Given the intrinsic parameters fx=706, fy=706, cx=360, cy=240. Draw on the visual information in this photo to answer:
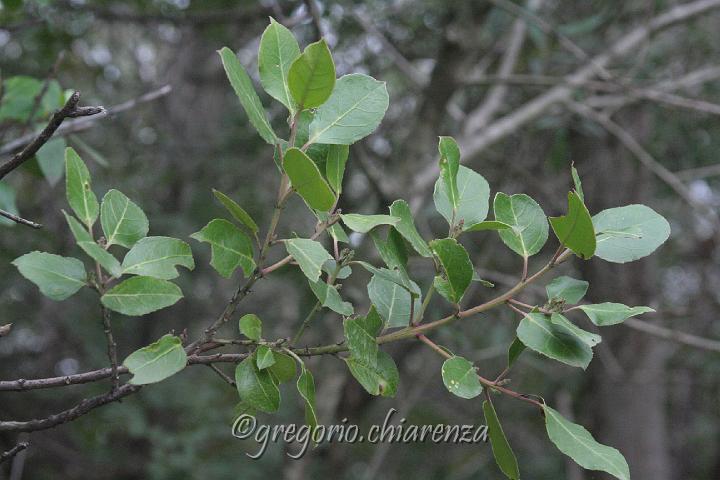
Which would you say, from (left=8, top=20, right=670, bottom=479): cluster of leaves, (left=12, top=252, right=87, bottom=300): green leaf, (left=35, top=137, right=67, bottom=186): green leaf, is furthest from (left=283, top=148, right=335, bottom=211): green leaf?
(left=35, top=137, right=67, bottom=186): green leaf

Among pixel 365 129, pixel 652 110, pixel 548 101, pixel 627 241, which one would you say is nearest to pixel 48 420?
pixel 365 129

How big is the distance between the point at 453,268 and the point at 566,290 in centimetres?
14

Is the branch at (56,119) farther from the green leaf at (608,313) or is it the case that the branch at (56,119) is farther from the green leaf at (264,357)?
the green leaf at (608,313)

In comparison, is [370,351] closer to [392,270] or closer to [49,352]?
[392,270]

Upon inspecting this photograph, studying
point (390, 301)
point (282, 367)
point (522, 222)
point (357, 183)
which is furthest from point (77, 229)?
point (357, 183)

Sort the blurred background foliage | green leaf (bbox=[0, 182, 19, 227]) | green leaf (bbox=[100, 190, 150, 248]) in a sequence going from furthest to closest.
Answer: the blurred background foliage < green leaf (bbox=[0, 182, 19, 227]) < green leaf (bbox=[100, 190, 150, 248])

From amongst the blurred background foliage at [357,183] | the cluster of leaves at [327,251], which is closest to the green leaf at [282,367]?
the cluster of leaves at [327,251]

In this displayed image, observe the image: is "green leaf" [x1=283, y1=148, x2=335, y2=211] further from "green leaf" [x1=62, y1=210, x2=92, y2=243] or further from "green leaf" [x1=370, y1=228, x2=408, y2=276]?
"green leaf" [x1=62, y1=210, x2=92, y2=243]

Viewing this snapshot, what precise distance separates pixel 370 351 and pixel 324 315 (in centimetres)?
197

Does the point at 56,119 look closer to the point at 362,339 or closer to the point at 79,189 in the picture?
the point at 79,189

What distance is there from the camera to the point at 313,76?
0.67m

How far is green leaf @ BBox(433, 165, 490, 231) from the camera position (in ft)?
2.57

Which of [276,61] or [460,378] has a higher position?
[276,61]

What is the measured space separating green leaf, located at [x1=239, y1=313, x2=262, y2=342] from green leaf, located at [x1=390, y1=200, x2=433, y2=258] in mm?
176
